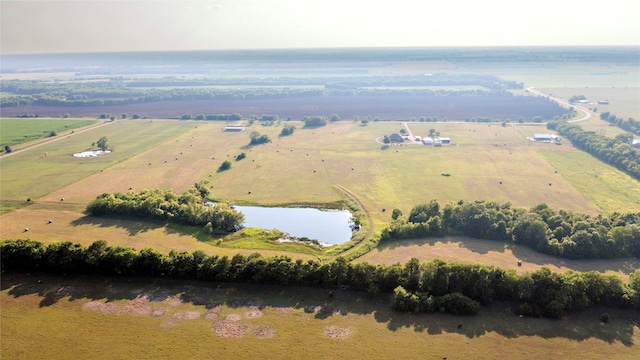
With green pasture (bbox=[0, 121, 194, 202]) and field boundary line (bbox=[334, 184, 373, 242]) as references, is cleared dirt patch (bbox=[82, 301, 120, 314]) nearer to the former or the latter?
field boundary line (bbox=[334, 184, 373, 242])

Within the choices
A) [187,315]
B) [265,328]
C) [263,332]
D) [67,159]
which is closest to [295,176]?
[187,315]

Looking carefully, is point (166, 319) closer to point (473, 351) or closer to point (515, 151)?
point (473, 351)

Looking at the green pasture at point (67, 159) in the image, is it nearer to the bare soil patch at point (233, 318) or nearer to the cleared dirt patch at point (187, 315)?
the cleared dirt patch at point (187, 315)

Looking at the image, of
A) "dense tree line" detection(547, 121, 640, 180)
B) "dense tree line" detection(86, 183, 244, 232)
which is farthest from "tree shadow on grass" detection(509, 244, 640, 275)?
"dense tree line" detection(86, 183, 244, 232)

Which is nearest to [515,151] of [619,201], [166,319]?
[619,201]

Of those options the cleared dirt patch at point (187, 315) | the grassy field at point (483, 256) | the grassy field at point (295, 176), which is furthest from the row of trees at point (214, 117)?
the cleared dirt patch at point (187, 315)

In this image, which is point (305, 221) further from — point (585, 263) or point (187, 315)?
point (585, 263)

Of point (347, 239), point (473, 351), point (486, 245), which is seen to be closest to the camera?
point (473, 351)
